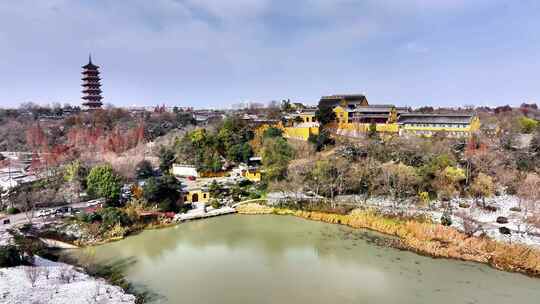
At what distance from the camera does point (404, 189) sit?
66.0 ft

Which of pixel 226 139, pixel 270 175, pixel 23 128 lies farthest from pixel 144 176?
pixel 23 128

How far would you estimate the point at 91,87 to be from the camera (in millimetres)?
49406

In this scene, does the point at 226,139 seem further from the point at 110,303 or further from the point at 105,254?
the point at 110,303

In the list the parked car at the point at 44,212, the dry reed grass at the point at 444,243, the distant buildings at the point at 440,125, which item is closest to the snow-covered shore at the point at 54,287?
the parked car at the point at 44,212

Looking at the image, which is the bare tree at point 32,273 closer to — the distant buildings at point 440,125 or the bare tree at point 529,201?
the bare tree at point 529,201

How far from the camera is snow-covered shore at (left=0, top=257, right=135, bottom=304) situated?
1027 centimetres

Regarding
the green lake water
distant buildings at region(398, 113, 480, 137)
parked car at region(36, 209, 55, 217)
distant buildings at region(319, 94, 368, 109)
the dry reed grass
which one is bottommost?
the green lake water

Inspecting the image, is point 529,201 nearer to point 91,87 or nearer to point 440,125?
point 440,125

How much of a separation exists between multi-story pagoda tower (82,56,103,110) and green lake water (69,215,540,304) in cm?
3951

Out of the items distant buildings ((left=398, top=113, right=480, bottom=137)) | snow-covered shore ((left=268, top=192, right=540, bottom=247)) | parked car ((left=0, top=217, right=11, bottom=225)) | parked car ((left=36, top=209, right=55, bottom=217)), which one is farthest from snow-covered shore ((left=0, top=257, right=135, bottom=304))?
distant buildings ((left=398, top=113, right=480, bottom=137))

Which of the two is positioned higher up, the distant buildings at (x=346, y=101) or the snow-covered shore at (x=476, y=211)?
the distant buildings at (x=346, y=101)

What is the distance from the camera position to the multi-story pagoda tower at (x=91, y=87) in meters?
48.6

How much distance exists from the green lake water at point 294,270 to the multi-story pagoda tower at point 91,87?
130 feet

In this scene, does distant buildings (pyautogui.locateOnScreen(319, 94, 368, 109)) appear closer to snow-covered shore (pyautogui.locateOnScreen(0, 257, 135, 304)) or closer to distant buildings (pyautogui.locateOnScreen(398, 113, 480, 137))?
distant buildings (pyautogui.locateOnScreen(398, 113, 480, 137))
